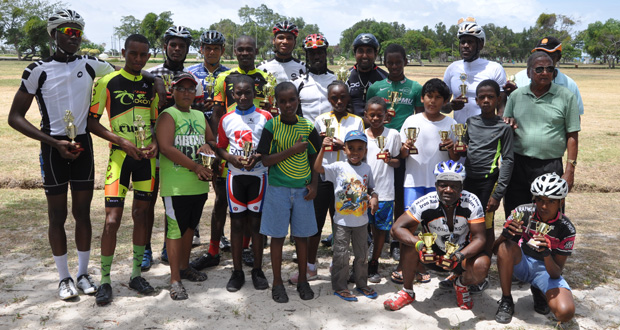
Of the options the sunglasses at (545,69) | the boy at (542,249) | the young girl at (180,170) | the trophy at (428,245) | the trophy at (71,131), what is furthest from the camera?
the sunglasses at (545,69)

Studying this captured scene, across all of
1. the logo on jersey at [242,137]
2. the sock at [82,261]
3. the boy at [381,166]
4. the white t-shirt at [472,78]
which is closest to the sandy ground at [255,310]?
the sock at [82,261]

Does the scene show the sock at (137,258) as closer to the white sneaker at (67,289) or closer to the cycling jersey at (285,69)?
the white sneaker at (67,289)

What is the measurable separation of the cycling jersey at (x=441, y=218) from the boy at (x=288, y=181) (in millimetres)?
1127

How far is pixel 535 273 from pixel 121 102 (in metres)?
4.63

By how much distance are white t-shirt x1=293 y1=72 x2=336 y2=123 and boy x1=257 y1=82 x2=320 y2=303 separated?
100 cm

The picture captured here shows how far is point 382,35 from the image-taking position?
111875 mm

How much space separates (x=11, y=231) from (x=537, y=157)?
7308 millimetres

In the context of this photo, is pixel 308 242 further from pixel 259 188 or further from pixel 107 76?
pixel 107 76

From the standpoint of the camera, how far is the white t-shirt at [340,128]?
5453 mm

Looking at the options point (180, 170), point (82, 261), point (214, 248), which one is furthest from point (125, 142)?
point (214, 248)

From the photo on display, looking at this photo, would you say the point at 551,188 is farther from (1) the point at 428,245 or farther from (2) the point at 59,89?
(2) the point at 59,89

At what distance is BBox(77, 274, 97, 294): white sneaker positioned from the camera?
501 cm

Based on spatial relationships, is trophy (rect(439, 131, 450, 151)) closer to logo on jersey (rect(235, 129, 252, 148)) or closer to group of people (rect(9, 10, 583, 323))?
group of people (rect(9, 10, 583, 323))

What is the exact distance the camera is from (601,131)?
15.6 metres
